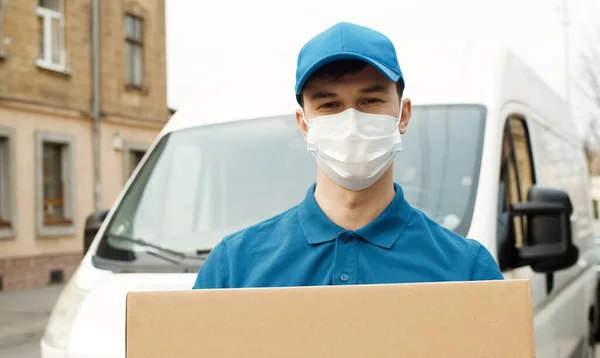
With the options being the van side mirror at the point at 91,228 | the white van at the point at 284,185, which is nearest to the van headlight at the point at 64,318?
the white van at the point at 284,185

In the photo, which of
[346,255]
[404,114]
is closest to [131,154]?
[404,114]

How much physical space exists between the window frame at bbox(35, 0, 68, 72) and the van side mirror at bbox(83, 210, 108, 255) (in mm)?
15479

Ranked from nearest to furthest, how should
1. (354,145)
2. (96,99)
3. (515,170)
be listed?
(354,145), (515,170), (96,99)

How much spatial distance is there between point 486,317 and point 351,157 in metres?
0.62

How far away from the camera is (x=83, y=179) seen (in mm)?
20859

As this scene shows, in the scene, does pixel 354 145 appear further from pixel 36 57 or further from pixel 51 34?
pixel 51 34

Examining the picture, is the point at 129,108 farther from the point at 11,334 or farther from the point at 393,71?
the point at 393,71

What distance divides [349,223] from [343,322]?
35cm

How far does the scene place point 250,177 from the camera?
412 cm

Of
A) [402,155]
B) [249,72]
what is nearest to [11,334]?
[249,72]

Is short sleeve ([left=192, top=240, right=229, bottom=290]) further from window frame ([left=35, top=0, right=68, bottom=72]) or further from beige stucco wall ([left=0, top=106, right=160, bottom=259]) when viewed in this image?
window frame ([left=35, top=0, right=68, bottom=72])

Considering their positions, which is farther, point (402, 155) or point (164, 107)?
point (164, 107)

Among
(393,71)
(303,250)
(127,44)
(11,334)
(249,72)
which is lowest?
(11,334)

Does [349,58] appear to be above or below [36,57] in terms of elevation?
below
